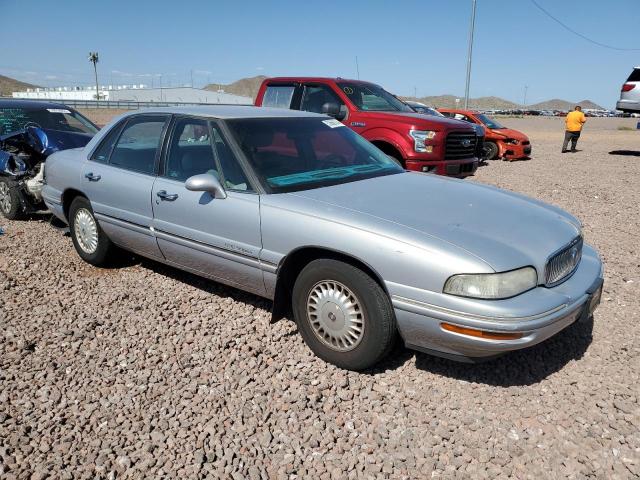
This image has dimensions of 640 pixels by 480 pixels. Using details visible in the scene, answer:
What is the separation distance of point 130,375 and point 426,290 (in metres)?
1.89

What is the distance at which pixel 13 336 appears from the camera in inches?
144

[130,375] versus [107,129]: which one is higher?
[107,129]

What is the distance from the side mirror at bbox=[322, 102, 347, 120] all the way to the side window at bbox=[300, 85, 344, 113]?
8.6 inches

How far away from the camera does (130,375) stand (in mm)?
3219

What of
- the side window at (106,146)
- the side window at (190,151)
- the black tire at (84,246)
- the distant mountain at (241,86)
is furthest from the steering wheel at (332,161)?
the distant mountain at (241,86)

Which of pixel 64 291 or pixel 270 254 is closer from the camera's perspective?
pixel 270 254

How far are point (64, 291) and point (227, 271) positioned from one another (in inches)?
69.2

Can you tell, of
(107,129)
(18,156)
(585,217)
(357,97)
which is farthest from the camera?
(357,97)

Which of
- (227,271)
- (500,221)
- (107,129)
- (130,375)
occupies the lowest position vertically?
(130,375)

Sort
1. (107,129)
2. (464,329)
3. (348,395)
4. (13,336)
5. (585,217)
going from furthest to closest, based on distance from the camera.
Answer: (585,217) → (107,129) → (13,336) → (348,395) → (464,329)

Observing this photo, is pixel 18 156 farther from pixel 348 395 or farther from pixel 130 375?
pixel 348 395

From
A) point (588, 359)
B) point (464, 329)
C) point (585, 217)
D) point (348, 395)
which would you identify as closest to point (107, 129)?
point (348, 395)

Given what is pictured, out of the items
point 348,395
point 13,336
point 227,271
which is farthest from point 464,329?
point 13,336

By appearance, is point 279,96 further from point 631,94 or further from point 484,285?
point 631,94
